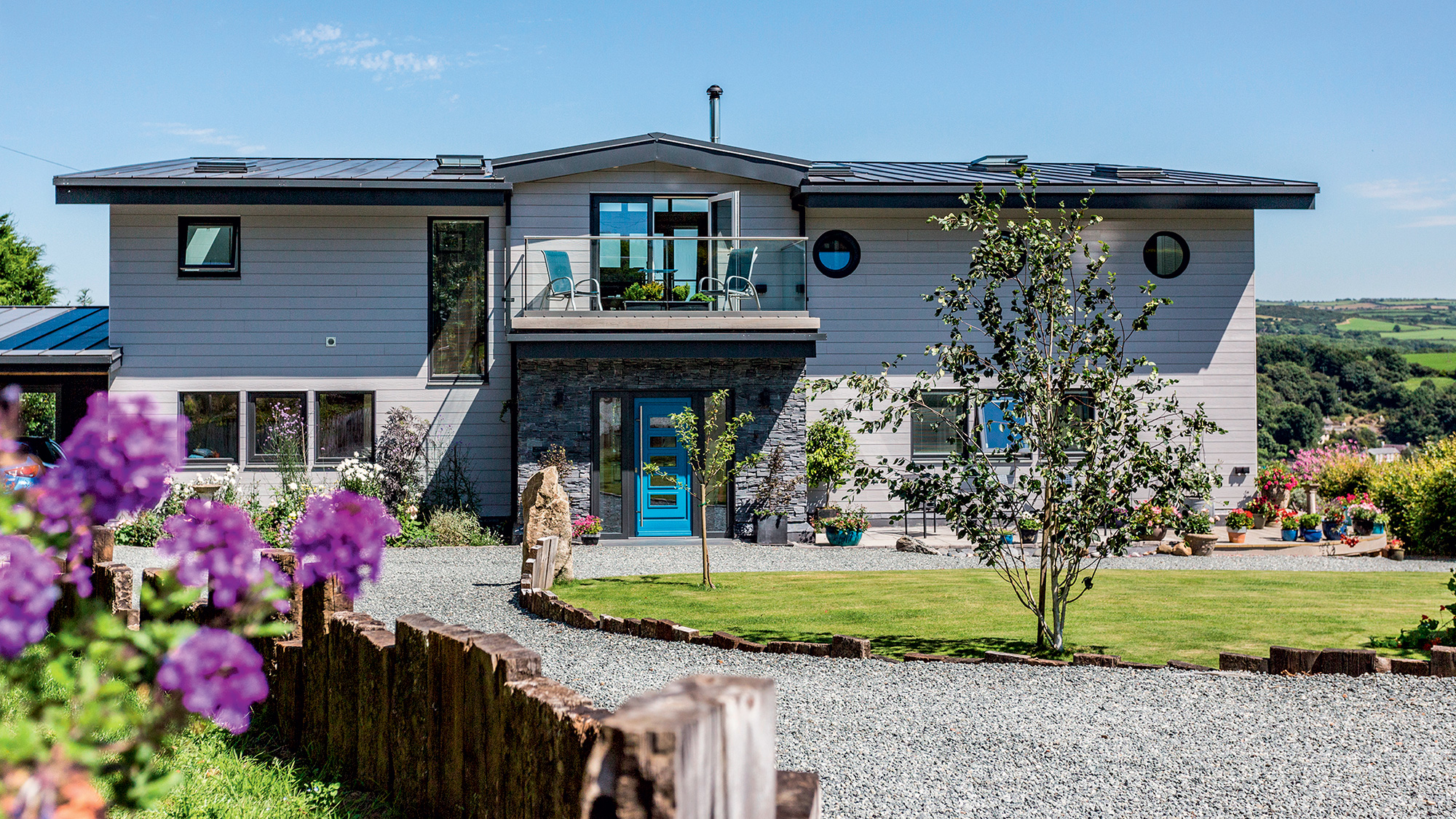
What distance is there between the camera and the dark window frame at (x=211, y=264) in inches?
706

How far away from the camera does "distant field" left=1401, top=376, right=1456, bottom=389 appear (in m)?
56.8

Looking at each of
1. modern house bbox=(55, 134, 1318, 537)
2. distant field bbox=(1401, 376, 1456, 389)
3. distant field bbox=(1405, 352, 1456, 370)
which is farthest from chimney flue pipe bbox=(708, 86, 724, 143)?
distant field bbox=(1405, 352, 1456, 370)

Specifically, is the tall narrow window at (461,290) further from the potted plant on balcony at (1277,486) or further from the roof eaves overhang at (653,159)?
the potted plant on balcony at (1277,486)

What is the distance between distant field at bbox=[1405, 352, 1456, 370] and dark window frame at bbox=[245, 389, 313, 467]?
65.7 meters

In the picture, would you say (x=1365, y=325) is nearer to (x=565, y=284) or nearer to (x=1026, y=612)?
(x=565, y=284)

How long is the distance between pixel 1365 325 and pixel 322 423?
3652 inches

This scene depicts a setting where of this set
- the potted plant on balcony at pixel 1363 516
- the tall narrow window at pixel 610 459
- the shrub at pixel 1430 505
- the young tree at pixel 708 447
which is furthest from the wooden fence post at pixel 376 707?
the potted plant on balcony at pixel 1363 516

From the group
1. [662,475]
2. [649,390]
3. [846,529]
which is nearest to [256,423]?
[649,390]

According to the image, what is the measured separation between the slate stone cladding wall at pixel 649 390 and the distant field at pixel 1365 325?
Answer: 84.0 metres

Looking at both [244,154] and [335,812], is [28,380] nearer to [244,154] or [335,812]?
[244,154]

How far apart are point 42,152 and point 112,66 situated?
32.7 ft

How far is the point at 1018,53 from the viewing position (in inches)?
793

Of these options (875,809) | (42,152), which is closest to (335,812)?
(875,809)

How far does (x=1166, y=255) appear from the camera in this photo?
19.4 m
